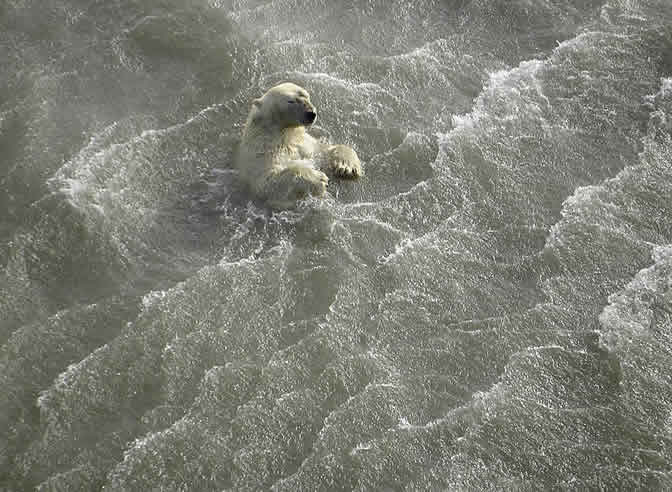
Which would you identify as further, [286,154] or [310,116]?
[286,154]

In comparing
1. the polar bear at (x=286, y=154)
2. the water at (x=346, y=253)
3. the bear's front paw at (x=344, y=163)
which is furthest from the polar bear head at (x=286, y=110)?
the water at (x=346, y=253)

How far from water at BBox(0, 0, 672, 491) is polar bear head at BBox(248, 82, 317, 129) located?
24.8 inches

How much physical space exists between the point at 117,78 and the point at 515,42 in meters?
5.05

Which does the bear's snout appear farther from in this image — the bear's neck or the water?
the water

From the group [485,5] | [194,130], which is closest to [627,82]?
[485,5]

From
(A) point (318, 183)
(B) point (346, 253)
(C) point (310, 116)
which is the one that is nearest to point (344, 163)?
(A) point (318, 183)

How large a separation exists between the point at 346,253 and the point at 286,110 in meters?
1.88

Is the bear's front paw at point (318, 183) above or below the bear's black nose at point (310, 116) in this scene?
below

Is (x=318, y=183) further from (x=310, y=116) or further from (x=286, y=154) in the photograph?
(x=310, y=116)

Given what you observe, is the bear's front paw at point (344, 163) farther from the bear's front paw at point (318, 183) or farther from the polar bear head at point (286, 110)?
the polar bear head at point (286, 110)

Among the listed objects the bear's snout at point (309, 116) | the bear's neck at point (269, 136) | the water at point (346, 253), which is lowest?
the water at point (346, 253)

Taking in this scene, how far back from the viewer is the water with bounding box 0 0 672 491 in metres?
7.03

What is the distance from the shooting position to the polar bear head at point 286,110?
9500mm

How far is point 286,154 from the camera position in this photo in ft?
31.4
